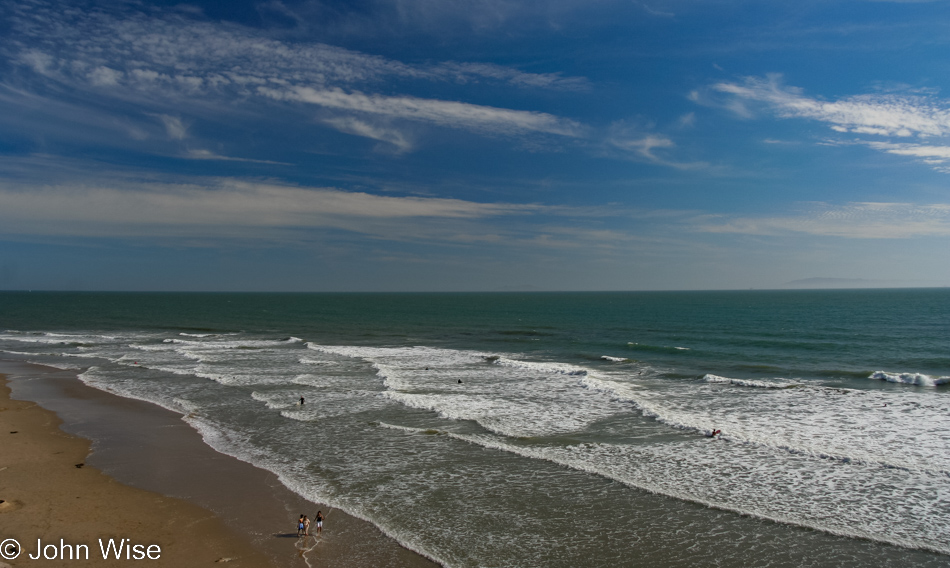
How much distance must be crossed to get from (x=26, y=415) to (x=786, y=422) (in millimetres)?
33927

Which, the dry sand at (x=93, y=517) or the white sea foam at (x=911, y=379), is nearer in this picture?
the dry sand at (x=93, y=517)

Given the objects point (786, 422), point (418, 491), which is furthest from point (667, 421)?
point (418, 491)

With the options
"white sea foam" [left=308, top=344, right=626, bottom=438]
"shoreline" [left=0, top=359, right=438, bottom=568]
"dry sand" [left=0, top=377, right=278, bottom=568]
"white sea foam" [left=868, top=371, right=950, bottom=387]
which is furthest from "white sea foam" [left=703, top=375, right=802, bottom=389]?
"dry sand" [left=0, top=377, right=278, bottom=568]

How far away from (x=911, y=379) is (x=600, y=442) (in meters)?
23.4

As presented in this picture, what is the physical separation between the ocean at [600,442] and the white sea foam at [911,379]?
0.14 meters

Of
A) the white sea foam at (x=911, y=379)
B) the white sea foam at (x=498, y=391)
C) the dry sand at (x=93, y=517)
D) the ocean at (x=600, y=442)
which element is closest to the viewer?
the dry sand at (x=93, y=517)

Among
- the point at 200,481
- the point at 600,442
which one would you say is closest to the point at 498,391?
the point at 600,442

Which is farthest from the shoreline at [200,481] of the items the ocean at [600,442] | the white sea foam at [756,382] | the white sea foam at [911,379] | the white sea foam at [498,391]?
the white sea foam at [911,379]

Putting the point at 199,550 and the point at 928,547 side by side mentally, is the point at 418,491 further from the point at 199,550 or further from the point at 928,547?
the point at 928,547

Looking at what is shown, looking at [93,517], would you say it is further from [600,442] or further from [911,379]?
[911,379]

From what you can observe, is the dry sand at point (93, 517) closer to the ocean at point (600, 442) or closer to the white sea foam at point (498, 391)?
the ocean at point (600, 442)

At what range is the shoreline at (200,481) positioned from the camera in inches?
471

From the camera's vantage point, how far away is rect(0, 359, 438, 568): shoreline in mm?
11961

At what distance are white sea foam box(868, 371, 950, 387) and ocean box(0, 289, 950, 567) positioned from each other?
0.47ft
